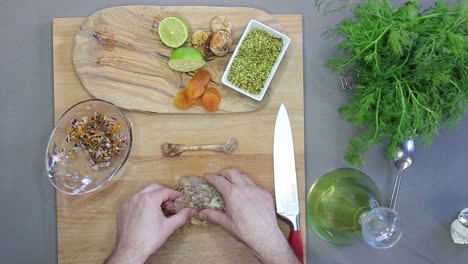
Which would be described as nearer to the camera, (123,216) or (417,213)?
(123,216)

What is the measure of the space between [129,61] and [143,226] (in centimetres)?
43

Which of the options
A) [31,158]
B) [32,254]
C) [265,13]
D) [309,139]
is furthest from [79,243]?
[265,13]

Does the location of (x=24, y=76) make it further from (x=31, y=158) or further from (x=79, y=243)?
(x=79, y=243)

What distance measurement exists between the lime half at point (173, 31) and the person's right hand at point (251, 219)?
1.23ft

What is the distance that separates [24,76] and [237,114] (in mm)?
590

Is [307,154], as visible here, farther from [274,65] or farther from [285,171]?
[274,65]

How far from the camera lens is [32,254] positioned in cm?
110

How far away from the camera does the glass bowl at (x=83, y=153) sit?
1054 millimetres

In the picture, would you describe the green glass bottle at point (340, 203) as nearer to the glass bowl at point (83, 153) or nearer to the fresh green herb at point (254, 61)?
the fresh green herb at point (254, 61)

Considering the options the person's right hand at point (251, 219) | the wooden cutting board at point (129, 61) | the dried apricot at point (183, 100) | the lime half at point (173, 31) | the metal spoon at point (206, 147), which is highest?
the lime half at point (173, 31)

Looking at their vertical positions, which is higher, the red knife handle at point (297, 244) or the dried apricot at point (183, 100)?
the dried apricot at point (183, 100)

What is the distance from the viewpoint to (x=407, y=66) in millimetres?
954

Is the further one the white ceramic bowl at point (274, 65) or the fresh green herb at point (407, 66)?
the white ceramic bowl at point (274, 65)

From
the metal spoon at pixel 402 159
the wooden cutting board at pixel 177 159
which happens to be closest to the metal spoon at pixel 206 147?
the wooden cutting board at pixel 177 159
